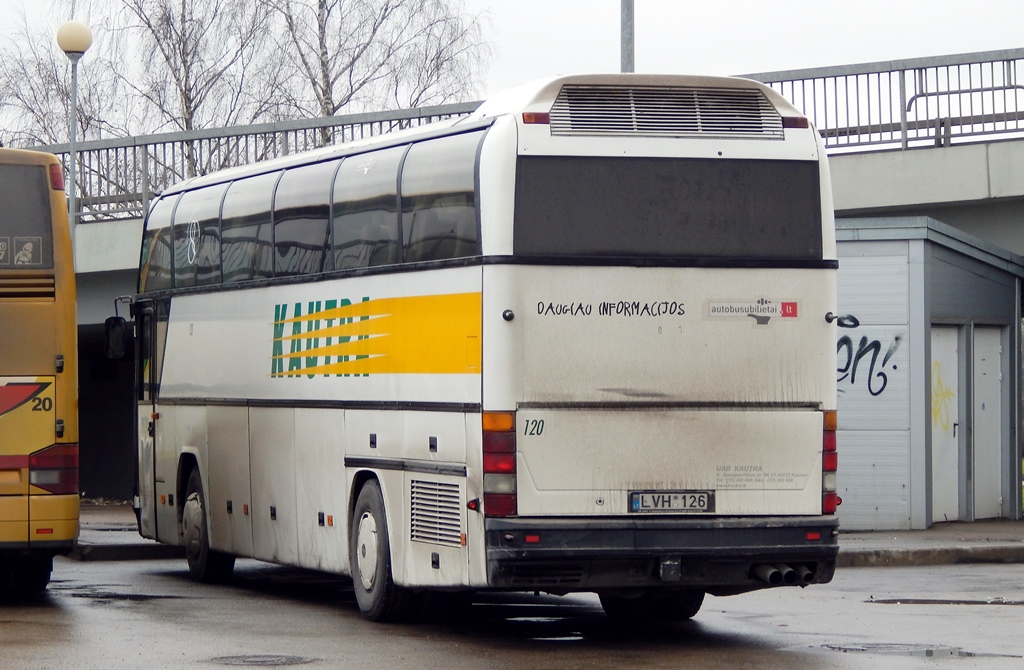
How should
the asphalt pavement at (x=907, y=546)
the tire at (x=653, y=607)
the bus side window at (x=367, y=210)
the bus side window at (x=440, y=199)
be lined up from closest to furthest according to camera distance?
the bus side window at (x=440, y=199), the bus side window at (x=367, y=210), the tire at (x=653, y=607), the asphalt pavement at (x=907, y=546)

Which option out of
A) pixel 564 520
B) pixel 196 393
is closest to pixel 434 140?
pixel 564 520

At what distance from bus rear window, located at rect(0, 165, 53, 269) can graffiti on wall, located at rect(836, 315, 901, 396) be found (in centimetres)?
1055

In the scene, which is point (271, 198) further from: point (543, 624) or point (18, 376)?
point (543, 624)

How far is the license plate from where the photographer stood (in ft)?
38.4

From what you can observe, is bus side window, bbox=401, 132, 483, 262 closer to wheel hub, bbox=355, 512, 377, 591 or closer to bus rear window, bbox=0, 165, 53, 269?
wheel hub, bbox=355, 512, 377, 591

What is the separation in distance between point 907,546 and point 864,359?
3.32 meters

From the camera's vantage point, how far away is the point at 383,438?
13.1 metres

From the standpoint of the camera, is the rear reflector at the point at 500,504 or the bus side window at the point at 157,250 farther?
the bus side window at the point at 157,250

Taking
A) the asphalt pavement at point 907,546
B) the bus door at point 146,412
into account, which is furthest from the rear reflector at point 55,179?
the asphalt pavement at point 907,546

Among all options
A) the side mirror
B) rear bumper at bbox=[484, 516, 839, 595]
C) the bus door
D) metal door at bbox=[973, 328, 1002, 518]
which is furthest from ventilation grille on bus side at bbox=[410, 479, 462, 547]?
metal door at bbox=[973, 328, 1002, 518]

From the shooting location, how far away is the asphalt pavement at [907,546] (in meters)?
18.8

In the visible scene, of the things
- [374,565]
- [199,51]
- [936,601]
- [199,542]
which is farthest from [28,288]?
[199,51]

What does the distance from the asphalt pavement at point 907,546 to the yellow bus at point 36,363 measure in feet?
18.3

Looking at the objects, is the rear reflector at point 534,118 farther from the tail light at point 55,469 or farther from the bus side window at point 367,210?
the tail light at point 55,469
